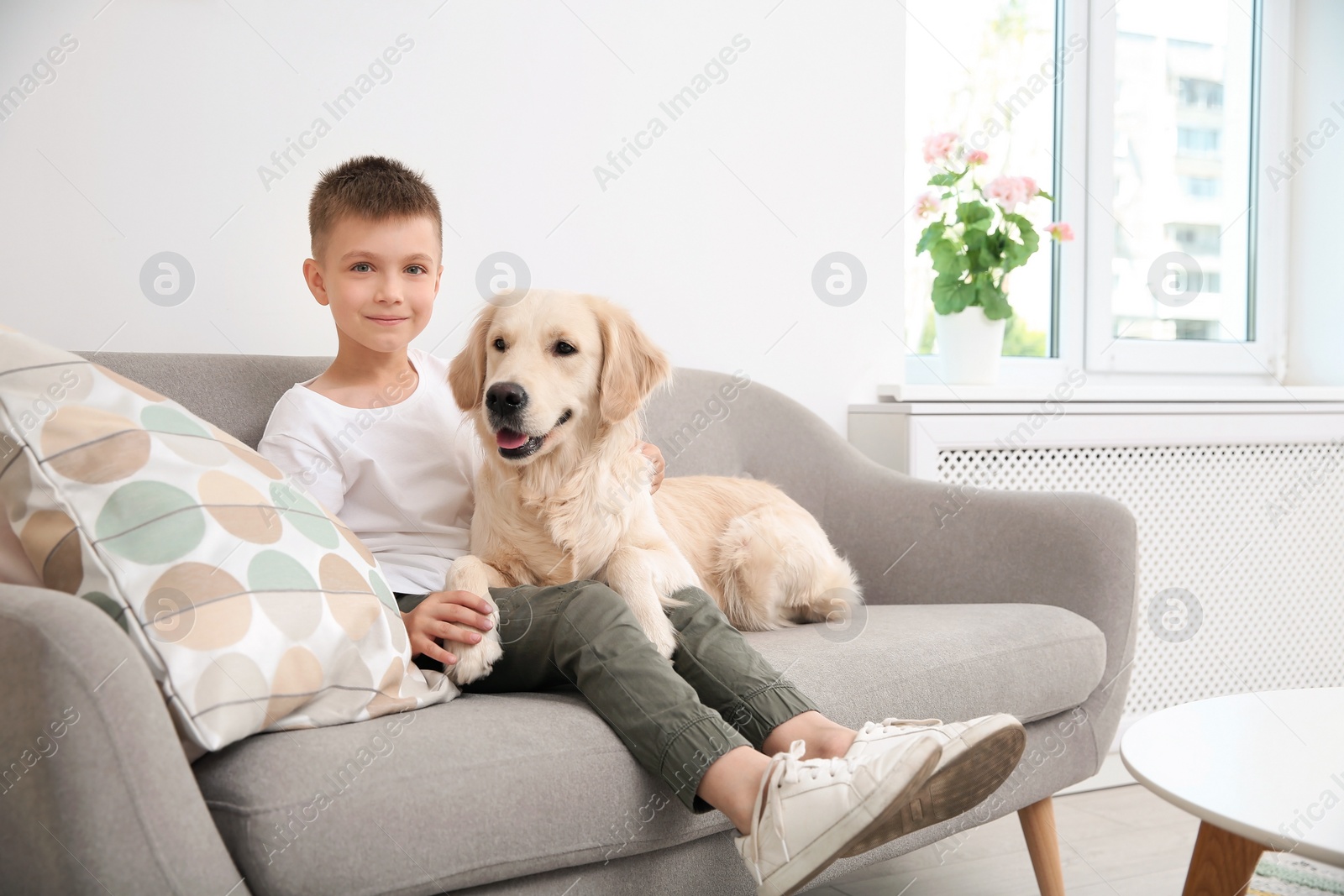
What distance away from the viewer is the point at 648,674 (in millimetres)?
1280

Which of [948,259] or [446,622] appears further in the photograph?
[948,259]

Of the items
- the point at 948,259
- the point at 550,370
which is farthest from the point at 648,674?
the point at 948,259

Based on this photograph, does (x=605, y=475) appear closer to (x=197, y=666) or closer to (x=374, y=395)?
(x=374, y=395)

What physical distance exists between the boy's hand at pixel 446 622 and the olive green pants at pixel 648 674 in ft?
0.23

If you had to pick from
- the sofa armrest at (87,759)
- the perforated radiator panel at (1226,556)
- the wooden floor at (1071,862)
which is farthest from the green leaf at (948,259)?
the sofa armrest at (87,759)

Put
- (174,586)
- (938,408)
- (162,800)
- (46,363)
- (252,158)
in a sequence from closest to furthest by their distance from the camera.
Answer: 1. (162,800)
2. (174,586)
3. (46,363)
4. (252,158)
5. (938,408)

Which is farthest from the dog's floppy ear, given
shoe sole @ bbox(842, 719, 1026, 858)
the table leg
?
the table leg

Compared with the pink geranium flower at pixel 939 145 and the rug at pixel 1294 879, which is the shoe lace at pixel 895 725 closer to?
the rug at pixel 1294 879

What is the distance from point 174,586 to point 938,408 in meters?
1.98

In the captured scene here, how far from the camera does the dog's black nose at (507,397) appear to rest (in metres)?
1.50

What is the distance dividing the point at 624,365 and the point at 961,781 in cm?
84

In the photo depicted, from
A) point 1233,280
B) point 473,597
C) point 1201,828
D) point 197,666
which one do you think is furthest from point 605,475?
point 1233,280

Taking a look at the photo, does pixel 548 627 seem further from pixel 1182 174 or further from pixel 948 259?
pixel 1182 174

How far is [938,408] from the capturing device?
2.57m
